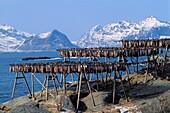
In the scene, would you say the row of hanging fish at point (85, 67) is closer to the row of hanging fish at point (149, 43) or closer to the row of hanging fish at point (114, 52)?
the row of hanging fish at point (114, 52)

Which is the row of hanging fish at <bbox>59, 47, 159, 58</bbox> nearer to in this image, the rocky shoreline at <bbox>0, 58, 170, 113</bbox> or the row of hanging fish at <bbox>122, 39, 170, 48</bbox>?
the row of hanging fish at <bbox>122, 39, 170, 48</bbox>

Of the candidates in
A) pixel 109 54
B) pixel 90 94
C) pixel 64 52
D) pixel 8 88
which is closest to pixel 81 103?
pixel 90 94

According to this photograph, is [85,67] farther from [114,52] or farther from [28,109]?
[114,52]

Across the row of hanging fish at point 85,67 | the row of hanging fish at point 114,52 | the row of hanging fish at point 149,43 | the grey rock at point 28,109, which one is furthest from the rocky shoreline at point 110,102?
the row of hanging fish at point 149,43

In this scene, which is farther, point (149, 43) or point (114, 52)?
point (149, 43)

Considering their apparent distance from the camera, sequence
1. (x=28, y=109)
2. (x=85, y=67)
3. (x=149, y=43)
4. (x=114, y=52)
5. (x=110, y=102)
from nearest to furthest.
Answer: (x=28, y=109) → (x=85, y=67) → (x=110, y=102) → (x=114, y=52) → (x=149, y=43)

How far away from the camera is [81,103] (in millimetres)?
46812

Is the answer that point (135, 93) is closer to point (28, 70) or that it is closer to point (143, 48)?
point (143, 48)

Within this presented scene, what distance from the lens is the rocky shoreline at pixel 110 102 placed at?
1542 inches

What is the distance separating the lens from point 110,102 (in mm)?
46344

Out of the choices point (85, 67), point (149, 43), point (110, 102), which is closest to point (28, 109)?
point (85, 67)

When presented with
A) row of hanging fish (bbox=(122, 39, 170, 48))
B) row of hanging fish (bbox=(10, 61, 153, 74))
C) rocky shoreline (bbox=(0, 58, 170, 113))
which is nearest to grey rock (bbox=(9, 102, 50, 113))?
rocky shoreline (bbox=(0, 58, 170, 113))

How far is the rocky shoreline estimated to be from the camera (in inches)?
1542

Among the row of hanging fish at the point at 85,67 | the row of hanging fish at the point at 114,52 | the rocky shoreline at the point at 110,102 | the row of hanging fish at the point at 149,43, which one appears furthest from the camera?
the row of hanging fish at the point at 149,43
